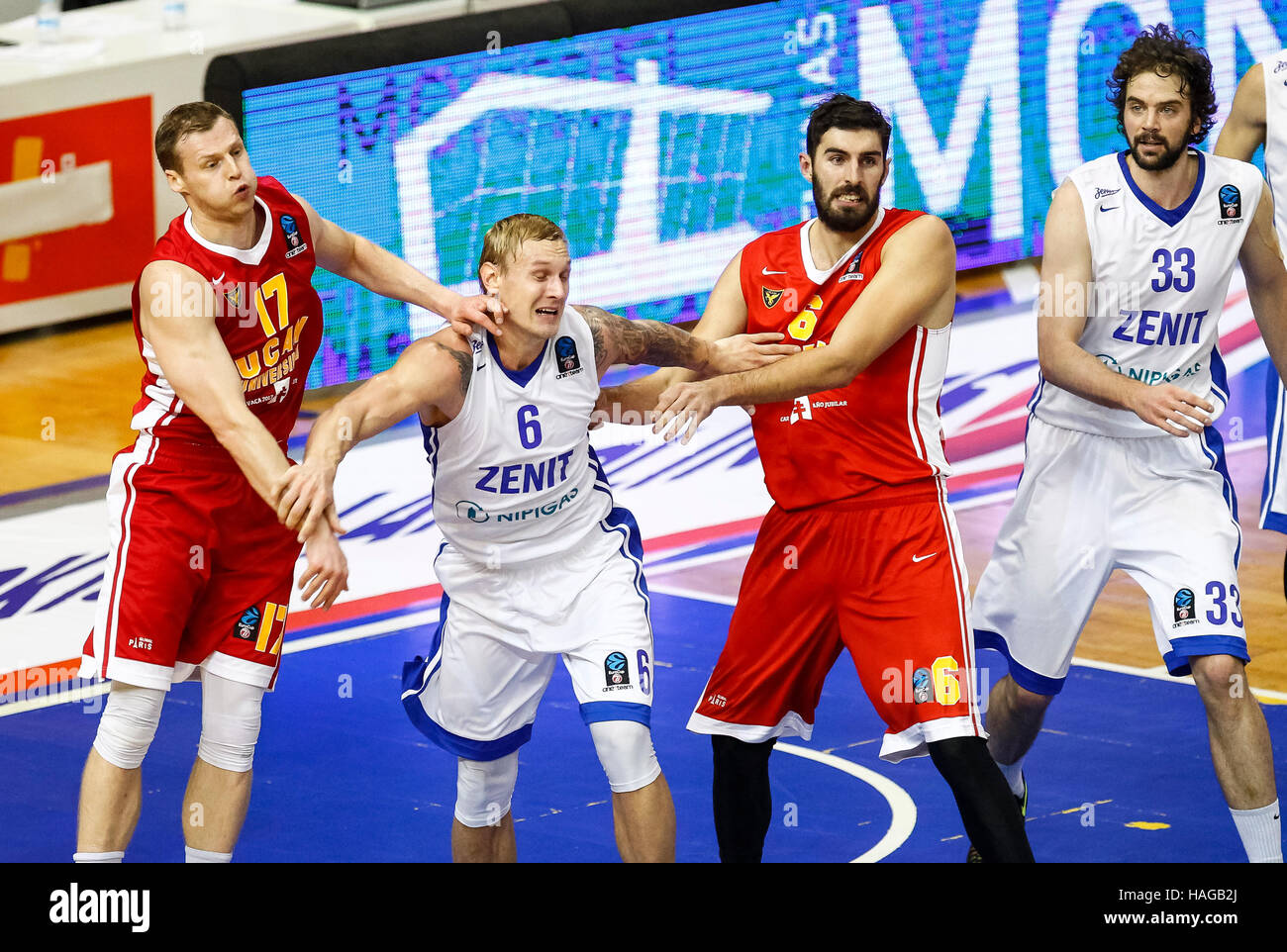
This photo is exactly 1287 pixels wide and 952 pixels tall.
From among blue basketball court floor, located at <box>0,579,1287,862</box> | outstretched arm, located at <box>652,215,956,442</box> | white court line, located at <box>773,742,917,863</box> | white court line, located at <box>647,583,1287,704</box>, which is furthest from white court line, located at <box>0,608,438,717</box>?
outstretched arm, located at <box>652,215,956,442</box>

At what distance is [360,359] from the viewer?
11.9m

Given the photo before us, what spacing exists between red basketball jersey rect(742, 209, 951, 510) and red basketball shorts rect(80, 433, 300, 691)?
1.58 metres

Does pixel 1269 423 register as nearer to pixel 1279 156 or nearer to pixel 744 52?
pixel 1279 156

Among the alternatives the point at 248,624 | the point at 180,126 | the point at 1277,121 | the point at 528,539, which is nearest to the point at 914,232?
the point at 528,539

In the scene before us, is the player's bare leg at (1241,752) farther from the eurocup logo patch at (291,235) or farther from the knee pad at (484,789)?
the eurocup logo patch at (291,235)

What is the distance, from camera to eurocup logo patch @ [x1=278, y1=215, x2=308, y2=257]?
6211 millimetres

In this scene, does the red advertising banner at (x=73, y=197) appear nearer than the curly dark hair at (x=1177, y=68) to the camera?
No

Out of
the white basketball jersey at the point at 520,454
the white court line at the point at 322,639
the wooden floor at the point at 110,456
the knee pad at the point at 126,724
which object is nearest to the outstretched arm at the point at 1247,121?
the wooden floor at the point at 110,456

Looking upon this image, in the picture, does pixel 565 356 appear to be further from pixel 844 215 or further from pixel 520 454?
pixel 844 215

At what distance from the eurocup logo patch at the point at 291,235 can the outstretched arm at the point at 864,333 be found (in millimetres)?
A: 1241

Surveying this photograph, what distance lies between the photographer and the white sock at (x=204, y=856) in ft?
20.0

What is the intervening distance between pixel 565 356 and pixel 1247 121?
9.50ft
